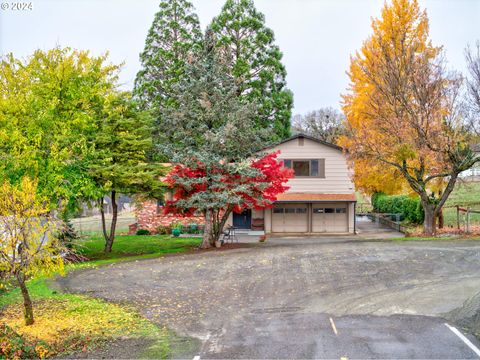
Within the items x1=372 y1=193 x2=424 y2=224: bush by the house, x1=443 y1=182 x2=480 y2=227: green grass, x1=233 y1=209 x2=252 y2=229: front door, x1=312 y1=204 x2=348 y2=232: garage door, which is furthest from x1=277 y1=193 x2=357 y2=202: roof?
x1=443 y1=182 x2=480 y2=227: green grass

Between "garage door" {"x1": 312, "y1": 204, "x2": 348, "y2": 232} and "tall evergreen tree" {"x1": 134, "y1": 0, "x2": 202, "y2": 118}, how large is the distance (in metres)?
18.1

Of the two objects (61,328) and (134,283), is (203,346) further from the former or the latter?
(134,283)

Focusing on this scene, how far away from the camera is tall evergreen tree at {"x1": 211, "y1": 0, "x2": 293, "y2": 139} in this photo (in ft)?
131

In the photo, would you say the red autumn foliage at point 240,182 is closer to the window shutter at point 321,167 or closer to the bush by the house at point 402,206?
the window shutter at point 321,167

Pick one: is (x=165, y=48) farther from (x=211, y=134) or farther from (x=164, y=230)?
(x=211, y=134)

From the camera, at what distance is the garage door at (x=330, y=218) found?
31406mm

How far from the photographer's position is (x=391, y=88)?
2561cm

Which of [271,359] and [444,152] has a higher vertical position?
[444,152]

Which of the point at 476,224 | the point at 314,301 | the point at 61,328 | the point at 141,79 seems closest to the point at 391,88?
the point at 476,224

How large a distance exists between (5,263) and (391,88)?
21.8 meters

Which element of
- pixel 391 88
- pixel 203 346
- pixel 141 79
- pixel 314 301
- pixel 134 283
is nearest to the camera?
pixel 203 346

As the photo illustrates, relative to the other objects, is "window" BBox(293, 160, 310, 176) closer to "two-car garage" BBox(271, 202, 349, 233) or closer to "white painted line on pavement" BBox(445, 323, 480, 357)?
"two-car garage" BBox(271, 202, 349, 233)

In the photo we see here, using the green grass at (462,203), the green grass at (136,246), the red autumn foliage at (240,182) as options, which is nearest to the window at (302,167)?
the red autumn foliage at (240,182)

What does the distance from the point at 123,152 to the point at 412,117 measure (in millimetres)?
15547
